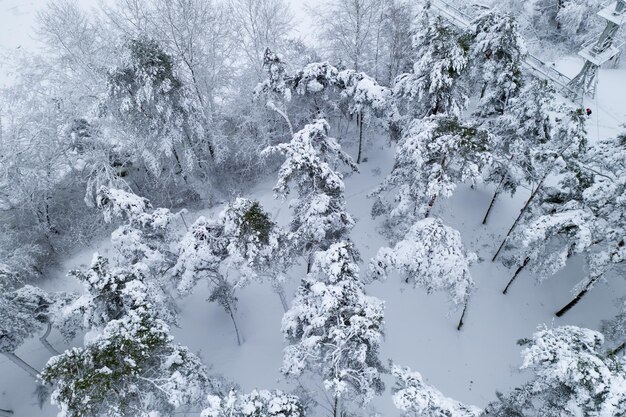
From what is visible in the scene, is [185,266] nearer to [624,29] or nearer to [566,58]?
[566,58]

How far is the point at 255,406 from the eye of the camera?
10.5 meters

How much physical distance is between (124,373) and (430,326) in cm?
1522

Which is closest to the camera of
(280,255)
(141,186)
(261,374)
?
(280,255)

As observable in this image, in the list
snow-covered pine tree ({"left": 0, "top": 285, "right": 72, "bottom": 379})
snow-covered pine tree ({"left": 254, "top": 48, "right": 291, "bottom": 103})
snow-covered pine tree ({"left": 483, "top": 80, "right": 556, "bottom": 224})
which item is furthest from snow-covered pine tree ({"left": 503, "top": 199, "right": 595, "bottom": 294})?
snow-covered pine tree ({"left": 0, "top": 285, "right": 72, "bottom": 379})

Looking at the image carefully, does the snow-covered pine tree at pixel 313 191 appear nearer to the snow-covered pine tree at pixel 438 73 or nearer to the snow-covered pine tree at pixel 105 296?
the snow-covered pine tree at pixel 438 73

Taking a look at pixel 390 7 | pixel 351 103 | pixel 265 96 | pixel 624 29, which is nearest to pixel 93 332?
pixel 265 96

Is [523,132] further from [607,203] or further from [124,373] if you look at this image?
[124,373]

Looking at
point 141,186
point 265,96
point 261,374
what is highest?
point 265,96

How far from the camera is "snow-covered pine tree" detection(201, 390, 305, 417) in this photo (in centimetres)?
1003

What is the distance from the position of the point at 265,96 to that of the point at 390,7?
33.0 feet

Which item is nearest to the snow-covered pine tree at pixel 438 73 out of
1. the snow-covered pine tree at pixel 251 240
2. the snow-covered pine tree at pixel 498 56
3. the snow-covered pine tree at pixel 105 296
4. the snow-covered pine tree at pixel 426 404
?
Result: the snow-covered pine tree at pixel 498 56

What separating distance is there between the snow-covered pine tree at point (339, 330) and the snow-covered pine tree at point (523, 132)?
9448 mm

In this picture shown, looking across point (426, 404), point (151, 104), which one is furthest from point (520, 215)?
point (151, 104)

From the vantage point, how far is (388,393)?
18.5 m
